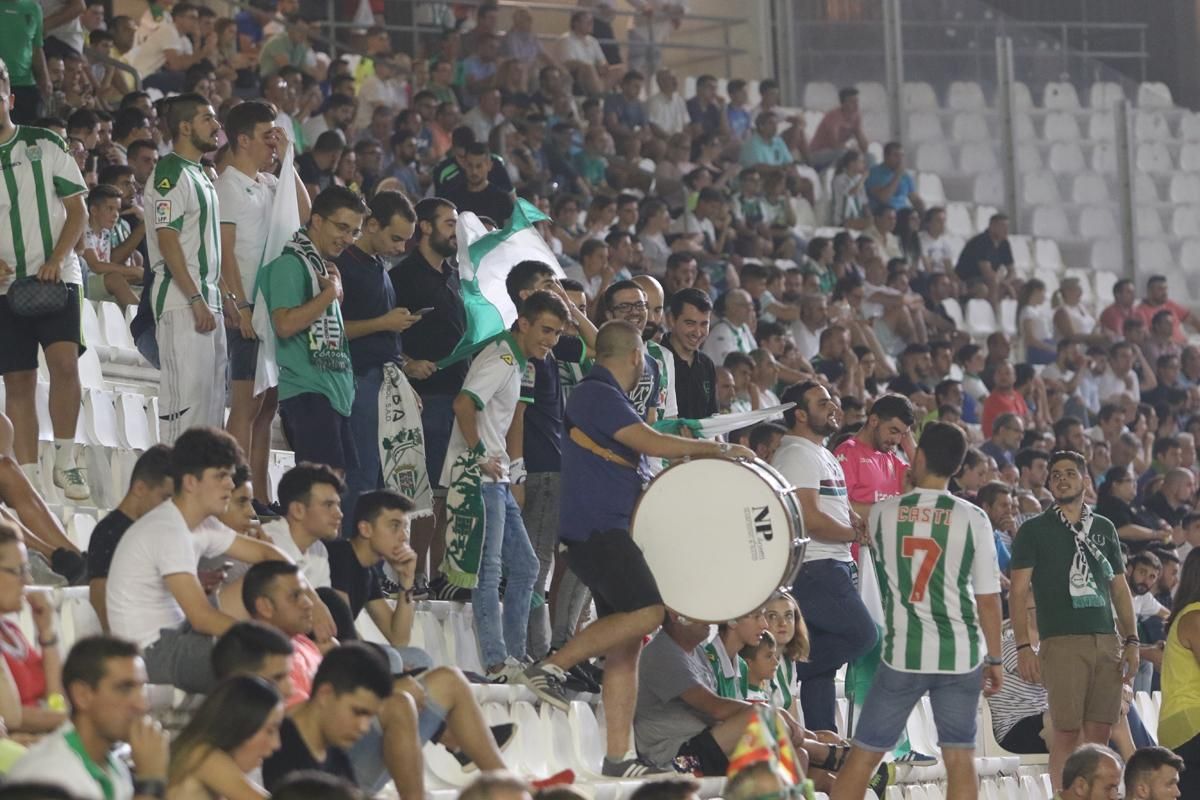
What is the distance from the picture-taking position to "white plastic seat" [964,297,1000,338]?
58.0ft

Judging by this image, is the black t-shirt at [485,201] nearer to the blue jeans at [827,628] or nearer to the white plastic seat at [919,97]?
the blue jeans at [827,628]

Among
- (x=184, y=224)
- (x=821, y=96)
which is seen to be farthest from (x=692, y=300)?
(x=821, y=96)

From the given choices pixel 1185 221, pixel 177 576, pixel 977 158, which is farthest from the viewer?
pixel 977 158

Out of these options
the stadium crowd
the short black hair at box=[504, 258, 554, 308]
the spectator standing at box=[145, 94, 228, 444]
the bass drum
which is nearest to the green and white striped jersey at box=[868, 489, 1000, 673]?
the stadium crowd

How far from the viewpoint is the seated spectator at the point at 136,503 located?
6738 mm

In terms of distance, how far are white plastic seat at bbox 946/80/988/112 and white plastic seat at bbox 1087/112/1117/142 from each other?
95cm

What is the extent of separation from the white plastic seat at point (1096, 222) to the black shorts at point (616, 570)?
42.8 feet

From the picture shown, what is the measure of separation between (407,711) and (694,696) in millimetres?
2073

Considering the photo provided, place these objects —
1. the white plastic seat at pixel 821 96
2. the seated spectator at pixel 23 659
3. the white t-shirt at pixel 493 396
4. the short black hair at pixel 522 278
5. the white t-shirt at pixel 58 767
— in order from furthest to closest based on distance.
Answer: the white plastic seat at pixel 821 96 → the short black hair at pixel 522 278 → the white t-shirt at pixel 493 396 → the seated spectator at pixel 23 659 → the white t-shirt at pixel 58 767

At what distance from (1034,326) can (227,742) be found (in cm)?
1310

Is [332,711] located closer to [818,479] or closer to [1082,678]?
[818,479]

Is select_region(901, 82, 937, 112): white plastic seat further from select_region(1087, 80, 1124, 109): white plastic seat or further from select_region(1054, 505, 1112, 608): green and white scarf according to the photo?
select_region(1054, 505, 1112, 608): green and white scarf

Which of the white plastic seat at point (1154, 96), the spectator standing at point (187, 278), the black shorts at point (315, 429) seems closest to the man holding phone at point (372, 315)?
the black shorts at point (315, 429)

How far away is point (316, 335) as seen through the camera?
320 inches
